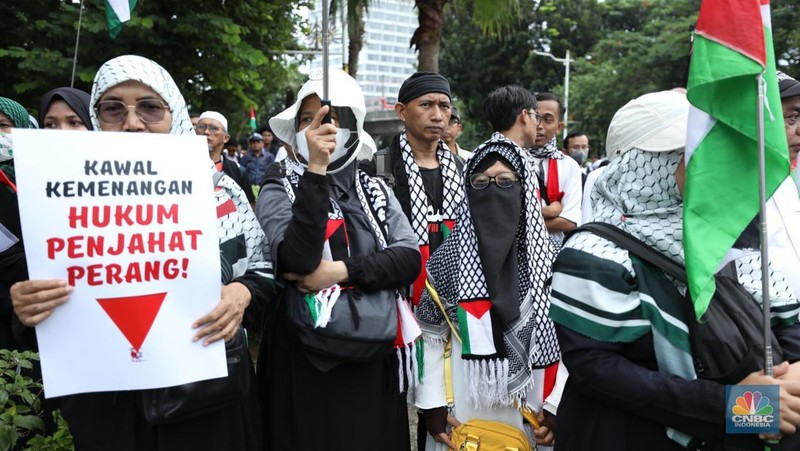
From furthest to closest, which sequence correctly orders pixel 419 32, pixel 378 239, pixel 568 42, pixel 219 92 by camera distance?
pixel 568 42 < pixel 219 92 < pixel 419 32 < pixel 378 239

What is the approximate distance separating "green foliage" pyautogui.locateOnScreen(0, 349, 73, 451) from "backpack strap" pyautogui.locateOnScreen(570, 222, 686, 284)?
188cm

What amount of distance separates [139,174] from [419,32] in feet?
23.1

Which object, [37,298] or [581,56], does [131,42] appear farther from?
[581,56]

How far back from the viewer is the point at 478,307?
116 inches

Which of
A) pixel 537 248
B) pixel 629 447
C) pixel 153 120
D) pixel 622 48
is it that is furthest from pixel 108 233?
pixel 622 48

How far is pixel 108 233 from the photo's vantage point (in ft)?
6.40

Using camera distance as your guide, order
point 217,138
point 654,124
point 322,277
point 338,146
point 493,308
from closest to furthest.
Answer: point 654,124
point 322,277
point 338,146
point 493,308
point 217,138

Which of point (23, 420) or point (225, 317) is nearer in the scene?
point (225, 317)

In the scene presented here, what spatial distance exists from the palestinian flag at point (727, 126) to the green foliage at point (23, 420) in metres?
2.07

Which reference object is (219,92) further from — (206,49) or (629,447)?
(629,447)

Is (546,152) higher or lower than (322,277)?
higher

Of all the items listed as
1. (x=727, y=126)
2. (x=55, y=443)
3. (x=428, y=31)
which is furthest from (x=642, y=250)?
(x=428, y=31)

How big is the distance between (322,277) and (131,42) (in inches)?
310

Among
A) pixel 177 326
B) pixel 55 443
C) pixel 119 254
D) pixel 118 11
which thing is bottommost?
pixel 55 443
